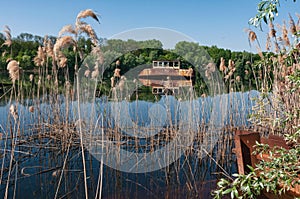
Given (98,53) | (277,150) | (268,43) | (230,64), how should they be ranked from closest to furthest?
(277,150), (98,53), (268,43), (230,64)

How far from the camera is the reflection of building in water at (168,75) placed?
3.72 metres

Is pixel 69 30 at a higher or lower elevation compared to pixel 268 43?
lower

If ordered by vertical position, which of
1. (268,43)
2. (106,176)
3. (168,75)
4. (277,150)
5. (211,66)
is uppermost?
(268,43)

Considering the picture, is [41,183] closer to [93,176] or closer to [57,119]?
[93,176]

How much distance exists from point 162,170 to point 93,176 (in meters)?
0.86

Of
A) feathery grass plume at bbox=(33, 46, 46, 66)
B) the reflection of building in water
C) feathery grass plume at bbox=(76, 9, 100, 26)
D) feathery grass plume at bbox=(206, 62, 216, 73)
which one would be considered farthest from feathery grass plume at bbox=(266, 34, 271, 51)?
feathery grass plume at bbox=(33, 46, 46, 66)

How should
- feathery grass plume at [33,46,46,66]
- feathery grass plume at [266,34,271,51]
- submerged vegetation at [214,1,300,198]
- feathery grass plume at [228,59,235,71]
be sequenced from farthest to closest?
feathery grass plume at [228,59,235,71] → feathery grass plume at [33,46,46,66] → feathery grass plume at [266,34,271,51] → submerged vegetation at [214,1,300,198]

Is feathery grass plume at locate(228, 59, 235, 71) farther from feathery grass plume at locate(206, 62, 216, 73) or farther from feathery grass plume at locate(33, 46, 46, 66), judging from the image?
feathery grass plume at locate(33, 46, 46, 66)

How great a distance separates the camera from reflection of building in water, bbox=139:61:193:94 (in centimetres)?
372

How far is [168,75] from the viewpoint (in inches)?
147

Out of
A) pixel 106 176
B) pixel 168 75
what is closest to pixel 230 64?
pixel 168 75

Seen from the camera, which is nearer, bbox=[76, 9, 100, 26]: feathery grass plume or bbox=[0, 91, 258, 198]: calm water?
bbox=[76, 9, 100, 26]: feathery grass plume

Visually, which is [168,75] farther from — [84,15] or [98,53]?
[84,15]

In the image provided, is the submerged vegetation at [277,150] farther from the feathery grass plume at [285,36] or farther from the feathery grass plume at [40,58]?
the feathery grass plume at [40,58]
